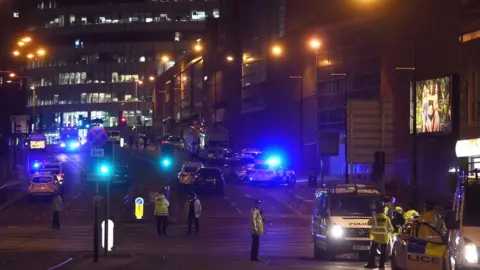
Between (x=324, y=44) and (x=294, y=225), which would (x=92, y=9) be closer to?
(x=324, y=44)

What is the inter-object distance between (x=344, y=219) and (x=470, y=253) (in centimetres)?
939

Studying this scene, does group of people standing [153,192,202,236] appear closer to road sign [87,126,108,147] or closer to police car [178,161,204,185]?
road sign [87,126,108,147]

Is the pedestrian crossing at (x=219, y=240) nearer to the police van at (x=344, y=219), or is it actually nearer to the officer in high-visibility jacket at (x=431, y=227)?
the police van at (x=344, y=219)

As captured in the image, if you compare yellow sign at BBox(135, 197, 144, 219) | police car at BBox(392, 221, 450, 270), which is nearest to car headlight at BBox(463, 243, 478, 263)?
police car at BBox(392, 221, 450, 270)

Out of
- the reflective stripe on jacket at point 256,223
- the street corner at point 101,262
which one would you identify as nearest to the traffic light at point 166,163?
the street corner at point 101,262

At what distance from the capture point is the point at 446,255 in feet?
54.9

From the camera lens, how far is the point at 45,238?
32.8 meters

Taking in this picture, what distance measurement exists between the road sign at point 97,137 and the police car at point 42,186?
30591mm

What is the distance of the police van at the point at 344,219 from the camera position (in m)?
24.3

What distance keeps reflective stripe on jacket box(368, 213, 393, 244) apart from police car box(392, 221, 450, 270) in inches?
106

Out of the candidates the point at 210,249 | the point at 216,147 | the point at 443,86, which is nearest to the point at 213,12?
the point at 216,147

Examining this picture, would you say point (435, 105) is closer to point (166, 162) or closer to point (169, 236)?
point (169, 236)

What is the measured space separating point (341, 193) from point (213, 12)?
150200 mm

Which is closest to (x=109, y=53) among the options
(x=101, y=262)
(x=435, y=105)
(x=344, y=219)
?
(x=435, y=105)
